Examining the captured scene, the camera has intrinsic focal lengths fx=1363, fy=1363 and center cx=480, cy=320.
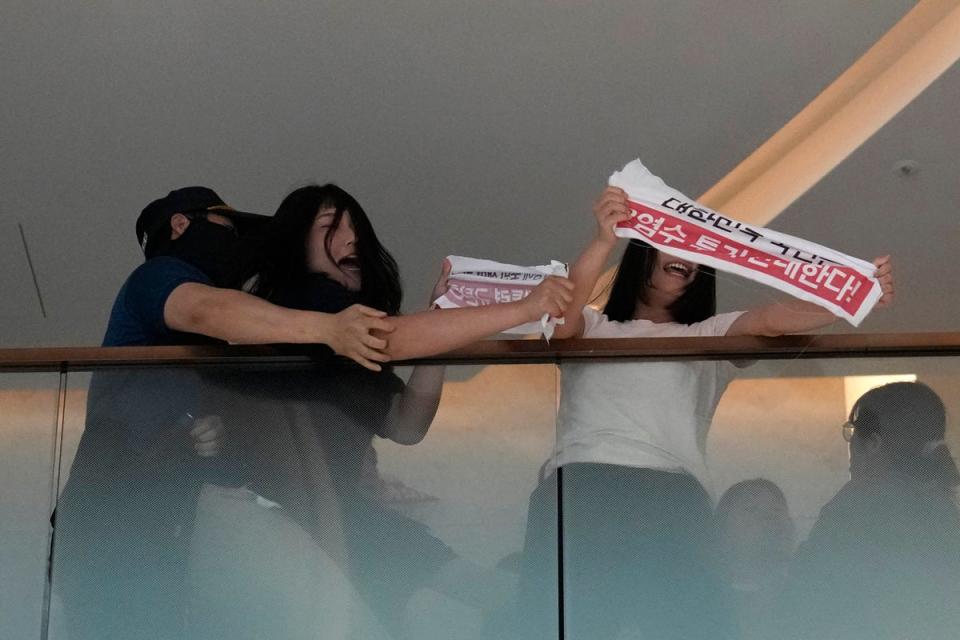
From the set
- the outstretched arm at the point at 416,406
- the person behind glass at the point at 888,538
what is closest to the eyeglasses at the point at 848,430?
the person behind glass at the point at 888,538

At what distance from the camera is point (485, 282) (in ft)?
9.62

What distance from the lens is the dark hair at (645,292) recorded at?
3.09 metres

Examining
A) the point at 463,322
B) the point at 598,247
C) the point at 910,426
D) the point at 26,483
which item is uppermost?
the point at 598,247

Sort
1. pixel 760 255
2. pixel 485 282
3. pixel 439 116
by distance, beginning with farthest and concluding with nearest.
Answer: pixel 439 116 < pixel 485 282 < pixel 760 255

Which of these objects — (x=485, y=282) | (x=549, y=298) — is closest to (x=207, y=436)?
(x=485, y=282)

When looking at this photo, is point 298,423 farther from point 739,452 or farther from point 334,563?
point 739,452

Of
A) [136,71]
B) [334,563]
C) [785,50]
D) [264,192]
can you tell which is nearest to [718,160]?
[785,50]

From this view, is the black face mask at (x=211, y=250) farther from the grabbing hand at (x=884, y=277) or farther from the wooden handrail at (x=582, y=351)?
the grabbing hand at (x=884, y=277)

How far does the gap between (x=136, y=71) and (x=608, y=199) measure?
2906 millimetres

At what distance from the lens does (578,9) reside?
187 inches

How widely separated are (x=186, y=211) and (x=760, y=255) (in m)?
1.27

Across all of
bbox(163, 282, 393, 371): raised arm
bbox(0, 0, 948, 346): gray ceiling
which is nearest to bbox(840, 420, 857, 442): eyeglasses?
bbox(163, 282, 393, 371): raised arm

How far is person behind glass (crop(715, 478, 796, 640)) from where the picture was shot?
2.70m

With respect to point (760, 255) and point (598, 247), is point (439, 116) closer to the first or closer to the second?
point (598, 247)
